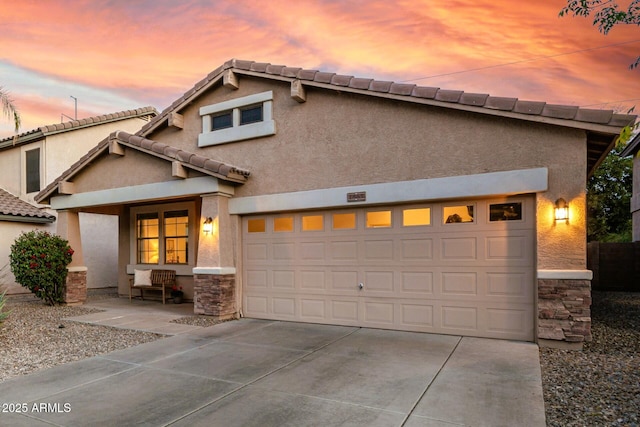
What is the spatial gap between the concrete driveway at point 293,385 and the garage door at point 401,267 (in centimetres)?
60

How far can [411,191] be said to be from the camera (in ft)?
25.0

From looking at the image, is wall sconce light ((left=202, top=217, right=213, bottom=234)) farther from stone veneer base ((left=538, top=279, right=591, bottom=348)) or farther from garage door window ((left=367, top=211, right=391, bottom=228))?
stone veneer base ((left=538, top=279, right=591, bottom=348))

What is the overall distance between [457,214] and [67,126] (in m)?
15.2

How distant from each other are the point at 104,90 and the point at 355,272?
1413 cm

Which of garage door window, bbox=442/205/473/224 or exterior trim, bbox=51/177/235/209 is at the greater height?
exterior trim, bbox=51/177/235/209

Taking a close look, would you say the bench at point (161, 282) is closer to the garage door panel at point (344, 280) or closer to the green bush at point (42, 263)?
the green bush at point (42, 263)

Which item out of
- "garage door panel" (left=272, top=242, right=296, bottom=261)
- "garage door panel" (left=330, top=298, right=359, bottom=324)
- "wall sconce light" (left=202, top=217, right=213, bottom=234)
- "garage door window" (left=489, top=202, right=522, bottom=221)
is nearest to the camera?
"garage door window" (left=489, top=202, right=522, bottom=221)

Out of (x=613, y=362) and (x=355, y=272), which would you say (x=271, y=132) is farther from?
(x=613, y=362)

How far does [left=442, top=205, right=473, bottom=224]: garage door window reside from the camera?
731cm

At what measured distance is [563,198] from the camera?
6469mm

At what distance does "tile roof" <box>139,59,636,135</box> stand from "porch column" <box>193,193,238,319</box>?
10.4 ft

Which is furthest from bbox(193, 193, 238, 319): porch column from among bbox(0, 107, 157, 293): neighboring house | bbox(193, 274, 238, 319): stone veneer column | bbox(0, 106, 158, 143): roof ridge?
bbox(0, 106, 158, 143): roof ridge

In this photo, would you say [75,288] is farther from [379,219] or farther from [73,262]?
[379,219]

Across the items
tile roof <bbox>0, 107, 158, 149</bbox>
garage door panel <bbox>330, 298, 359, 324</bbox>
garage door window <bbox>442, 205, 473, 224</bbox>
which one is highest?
tile roof <bbox>0, 107, 158, 149</bbox>
